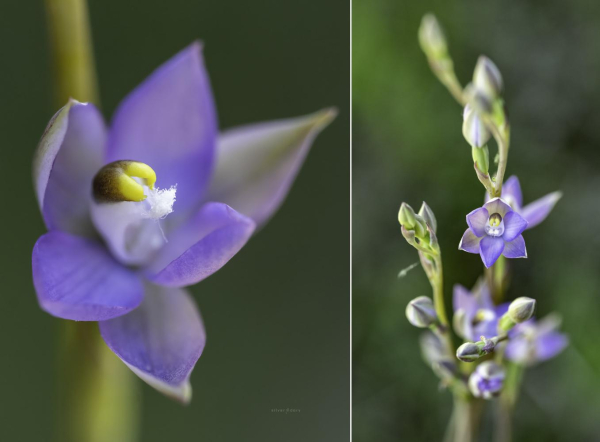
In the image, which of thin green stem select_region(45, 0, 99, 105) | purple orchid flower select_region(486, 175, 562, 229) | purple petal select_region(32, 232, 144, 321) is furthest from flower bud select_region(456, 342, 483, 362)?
thin green stem select_region(45, 0, 99, 105)

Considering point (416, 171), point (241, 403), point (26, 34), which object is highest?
point (26, 34)

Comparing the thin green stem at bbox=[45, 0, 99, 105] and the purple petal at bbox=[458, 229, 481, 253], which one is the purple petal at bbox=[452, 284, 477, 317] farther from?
the thin green stem at bbox=[45, 0, 99, 105]

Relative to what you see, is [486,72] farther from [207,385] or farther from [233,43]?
[207,385]

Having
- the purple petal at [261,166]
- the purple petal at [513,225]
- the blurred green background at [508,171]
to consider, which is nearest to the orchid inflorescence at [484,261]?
the purple petal at [513,225]

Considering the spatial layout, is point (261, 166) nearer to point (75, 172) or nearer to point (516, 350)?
point (75, 172)

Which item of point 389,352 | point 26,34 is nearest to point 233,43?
point 26,34
